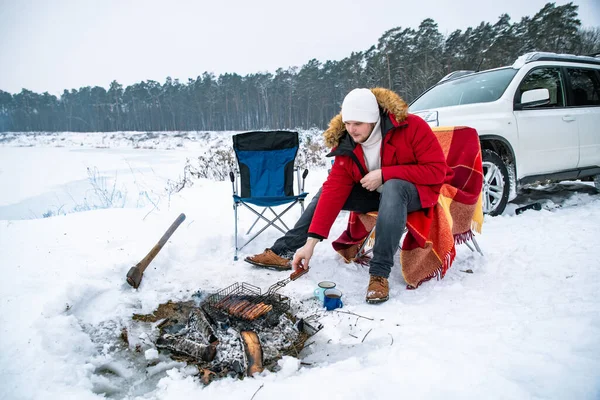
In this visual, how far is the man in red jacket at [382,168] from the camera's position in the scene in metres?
2.08

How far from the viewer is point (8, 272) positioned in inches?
82.7

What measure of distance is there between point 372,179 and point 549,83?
350 centimetres

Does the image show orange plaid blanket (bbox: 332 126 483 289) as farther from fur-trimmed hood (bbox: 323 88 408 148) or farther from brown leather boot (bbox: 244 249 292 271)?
fur-trimmed hood (bbox: 323 88 408 148)

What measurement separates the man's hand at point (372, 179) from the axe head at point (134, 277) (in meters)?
1.72

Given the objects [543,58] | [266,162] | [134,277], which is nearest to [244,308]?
[134,277]

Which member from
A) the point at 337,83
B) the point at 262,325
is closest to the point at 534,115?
the point at 262,325

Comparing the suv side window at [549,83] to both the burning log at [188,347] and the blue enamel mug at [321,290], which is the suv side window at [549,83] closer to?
the blue enamel mug at [321,290]

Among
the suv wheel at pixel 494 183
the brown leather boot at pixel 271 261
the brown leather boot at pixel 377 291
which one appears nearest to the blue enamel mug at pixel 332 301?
the brown leather boot at pixel 377 291

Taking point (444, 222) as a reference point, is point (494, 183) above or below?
above

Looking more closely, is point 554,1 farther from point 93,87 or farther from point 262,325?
point 93,87

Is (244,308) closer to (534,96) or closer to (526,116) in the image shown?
(534,96)

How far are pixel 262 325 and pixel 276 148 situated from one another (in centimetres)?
224

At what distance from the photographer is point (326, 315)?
192 centimetres

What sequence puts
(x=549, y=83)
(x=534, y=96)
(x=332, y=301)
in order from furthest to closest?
(x=549, y=83), (x=534, y=96), (x=332, y=301)
